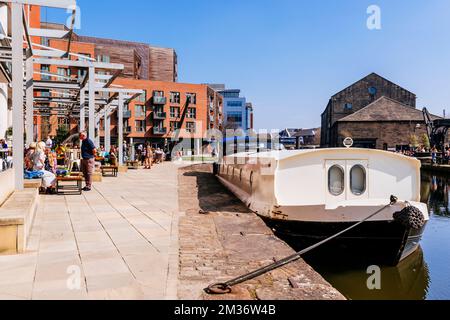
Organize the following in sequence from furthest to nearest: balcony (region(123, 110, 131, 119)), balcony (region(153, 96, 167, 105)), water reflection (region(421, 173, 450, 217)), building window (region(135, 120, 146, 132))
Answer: building window (region(135, 120, 146, 132)) < balcony (region(153, 96, 167, 105)) < balcony (region(123, 110, 131, 119)) < water reflection (region(421, 173, 450, 217))

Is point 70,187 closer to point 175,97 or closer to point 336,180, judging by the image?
point 336,180

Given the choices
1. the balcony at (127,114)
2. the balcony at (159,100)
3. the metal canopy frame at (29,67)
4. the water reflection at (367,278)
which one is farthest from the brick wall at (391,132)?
the water reflection at (367,278)

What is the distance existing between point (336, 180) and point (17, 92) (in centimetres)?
660

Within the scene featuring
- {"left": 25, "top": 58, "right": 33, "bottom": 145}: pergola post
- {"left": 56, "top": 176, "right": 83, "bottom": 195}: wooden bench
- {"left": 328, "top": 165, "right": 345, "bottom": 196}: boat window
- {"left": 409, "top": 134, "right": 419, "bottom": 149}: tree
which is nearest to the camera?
{"left": 328, "top": 165, "right": 345, "bottom": 196}: boat window

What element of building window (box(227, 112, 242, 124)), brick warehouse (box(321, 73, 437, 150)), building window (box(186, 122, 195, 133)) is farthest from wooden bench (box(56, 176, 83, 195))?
building window (box(227, 112, 242, 124))

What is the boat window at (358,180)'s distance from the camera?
27.9ft

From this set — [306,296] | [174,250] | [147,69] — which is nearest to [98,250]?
[174,250]

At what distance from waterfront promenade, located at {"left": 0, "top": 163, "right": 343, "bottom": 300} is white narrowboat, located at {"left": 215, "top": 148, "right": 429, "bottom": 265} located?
75cm

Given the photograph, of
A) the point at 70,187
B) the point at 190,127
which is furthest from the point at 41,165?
the point at 190,127

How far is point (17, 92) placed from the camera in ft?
26.4

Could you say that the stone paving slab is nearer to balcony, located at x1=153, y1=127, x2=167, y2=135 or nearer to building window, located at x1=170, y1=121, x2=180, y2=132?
balcony, located at x1=153, y1=127, x2=167, y2=135

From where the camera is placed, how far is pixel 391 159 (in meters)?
8.69

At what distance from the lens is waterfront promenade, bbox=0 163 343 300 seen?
3.81 metres
